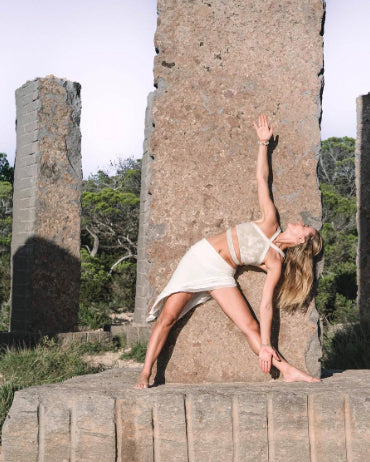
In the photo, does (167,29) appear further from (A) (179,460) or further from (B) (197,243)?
(A) (179,460)

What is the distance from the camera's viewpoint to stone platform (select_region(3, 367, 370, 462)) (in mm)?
3029

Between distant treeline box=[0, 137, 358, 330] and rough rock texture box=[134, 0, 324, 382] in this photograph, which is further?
distant treeline box=[0, 137, 358, 330]

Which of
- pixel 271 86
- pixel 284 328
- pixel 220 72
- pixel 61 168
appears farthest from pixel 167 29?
pixel 61 168

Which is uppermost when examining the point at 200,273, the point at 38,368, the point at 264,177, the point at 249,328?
the point at 264,177

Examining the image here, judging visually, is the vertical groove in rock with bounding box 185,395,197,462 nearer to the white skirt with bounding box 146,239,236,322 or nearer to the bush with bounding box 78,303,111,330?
the white skirt with bounding box 146,239,236,322

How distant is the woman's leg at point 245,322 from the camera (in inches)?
134

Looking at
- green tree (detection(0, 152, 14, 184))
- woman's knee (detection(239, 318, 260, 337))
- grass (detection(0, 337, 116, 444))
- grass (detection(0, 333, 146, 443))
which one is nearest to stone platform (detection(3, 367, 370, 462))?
woman's knee (detection(239, 318, 260, 337))

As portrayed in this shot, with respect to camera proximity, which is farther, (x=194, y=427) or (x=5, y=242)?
(x=5, y=242)

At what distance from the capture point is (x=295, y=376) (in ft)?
11.2

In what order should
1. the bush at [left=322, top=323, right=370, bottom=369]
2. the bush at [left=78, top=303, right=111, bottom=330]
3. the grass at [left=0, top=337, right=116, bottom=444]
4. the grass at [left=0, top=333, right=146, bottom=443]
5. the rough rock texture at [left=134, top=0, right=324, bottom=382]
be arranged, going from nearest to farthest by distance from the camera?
the rough rock texture at [left=134, top=0, right=324, bottom=382] < the grass at [left=0, top=333, right=146, bottom=443] < the grass at [left=0, top=337, right=116, bottom=444] < the bush at [left=322, top=323, right=370, bottom=369] < the bush at [left=78, top=303, right=111, bottom=330]

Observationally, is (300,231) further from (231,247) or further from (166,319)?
(166,319)

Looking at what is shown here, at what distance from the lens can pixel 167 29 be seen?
11.9 ft

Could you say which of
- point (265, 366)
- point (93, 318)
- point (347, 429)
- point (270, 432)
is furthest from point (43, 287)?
point (347, 429)

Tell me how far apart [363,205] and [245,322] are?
4519mm
